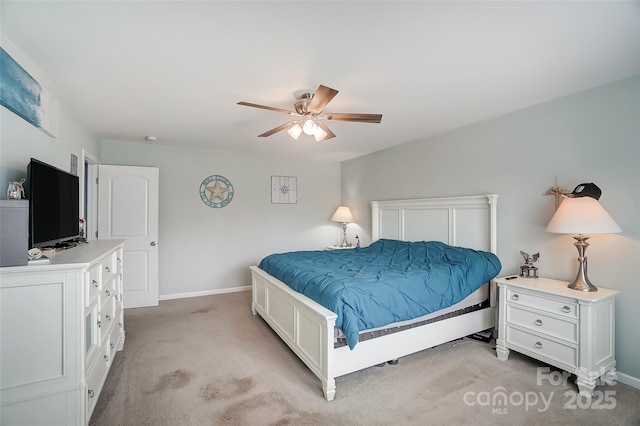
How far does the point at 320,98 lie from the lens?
2227mm

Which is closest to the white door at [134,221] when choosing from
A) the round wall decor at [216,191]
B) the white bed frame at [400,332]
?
the round wall decor at [216,191]

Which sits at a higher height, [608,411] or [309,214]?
[309,214]

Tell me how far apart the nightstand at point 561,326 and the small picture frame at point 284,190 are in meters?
3.81

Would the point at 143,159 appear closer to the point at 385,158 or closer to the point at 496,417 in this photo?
the point at 385,158

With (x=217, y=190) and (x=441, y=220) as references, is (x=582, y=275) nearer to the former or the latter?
(x=441, y=220)

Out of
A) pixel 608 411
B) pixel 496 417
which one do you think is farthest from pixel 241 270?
pixel 608 411

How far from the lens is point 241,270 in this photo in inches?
206

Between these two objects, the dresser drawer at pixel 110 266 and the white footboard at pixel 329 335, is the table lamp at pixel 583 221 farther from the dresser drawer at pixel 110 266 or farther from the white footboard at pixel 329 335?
the dresser drawer at pixel 110 266

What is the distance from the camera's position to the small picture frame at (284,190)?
553 cm

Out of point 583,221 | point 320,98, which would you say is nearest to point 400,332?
point 583,221

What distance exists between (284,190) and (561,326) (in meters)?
4.38

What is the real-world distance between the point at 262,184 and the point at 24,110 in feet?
11.8

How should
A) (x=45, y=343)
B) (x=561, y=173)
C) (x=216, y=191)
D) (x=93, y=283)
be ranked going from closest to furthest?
1. (x=45, y=343)
2. (x=93, y=283)
3. (x=561, y=173)
4. (x=216, y=191)

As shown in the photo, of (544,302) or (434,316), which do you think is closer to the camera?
(544,302)
